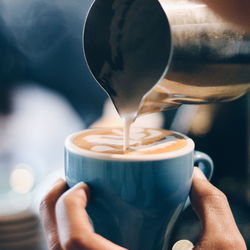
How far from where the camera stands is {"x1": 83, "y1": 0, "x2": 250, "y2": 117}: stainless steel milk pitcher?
46cm

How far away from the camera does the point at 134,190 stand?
0.46 m

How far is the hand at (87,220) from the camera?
43 cm

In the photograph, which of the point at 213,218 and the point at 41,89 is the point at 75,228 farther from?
the point at 41,89

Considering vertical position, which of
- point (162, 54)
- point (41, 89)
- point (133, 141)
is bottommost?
point (41, 89)

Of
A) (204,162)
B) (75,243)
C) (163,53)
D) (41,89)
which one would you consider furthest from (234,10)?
(41,89)

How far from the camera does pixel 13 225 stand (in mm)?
805

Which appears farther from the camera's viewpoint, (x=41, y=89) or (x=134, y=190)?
(x=41, y=89)

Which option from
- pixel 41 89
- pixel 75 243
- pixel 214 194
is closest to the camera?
pixel 75 243

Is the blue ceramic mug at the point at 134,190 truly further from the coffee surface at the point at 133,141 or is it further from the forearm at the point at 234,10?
the forearm at the point at 234,10

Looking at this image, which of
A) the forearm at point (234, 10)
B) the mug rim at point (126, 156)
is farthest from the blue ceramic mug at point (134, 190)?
the forearm at point (234, 10)

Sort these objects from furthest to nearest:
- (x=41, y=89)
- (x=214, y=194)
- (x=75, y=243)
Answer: (x=41, y=89) < (x=214, y=194) < (x=75, y=243)

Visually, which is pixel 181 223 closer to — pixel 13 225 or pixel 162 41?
pixel 13 225

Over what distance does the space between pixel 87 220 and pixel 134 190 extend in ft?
0.20

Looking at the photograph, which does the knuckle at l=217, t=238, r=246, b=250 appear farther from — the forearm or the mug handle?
the forearm
